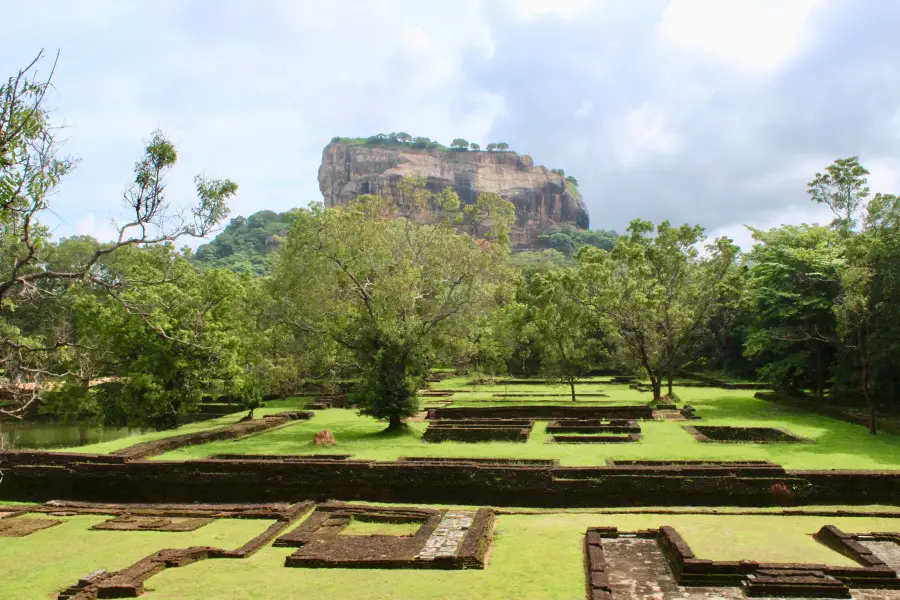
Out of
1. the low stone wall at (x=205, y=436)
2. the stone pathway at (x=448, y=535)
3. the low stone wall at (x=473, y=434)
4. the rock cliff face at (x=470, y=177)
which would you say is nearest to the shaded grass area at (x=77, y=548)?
the stone pathway at (x=448, y=535)

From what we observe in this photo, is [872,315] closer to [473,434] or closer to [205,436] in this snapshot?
[473,434]

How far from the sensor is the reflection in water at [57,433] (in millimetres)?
20956

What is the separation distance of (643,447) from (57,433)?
768 inches

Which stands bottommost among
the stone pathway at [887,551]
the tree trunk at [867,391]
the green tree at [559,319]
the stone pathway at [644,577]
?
the stone pathway at [644,577]

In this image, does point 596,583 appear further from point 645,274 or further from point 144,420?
point 645,274

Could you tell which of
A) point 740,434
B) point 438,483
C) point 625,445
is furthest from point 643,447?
point 438,483

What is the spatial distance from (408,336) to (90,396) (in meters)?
10.3

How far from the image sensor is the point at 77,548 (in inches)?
356

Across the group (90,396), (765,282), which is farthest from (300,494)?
(765,282)

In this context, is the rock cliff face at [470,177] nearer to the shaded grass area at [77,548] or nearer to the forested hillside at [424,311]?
the forested hillside at [424,311]

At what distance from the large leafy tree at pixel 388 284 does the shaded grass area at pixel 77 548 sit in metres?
6.47

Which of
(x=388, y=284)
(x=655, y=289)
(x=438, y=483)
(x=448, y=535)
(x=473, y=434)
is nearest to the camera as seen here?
(x=448, y=535)

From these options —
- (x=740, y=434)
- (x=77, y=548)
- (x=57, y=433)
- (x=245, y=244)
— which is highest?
(x=245, y=244)

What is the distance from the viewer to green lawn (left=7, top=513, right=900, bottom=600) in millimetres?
6922
